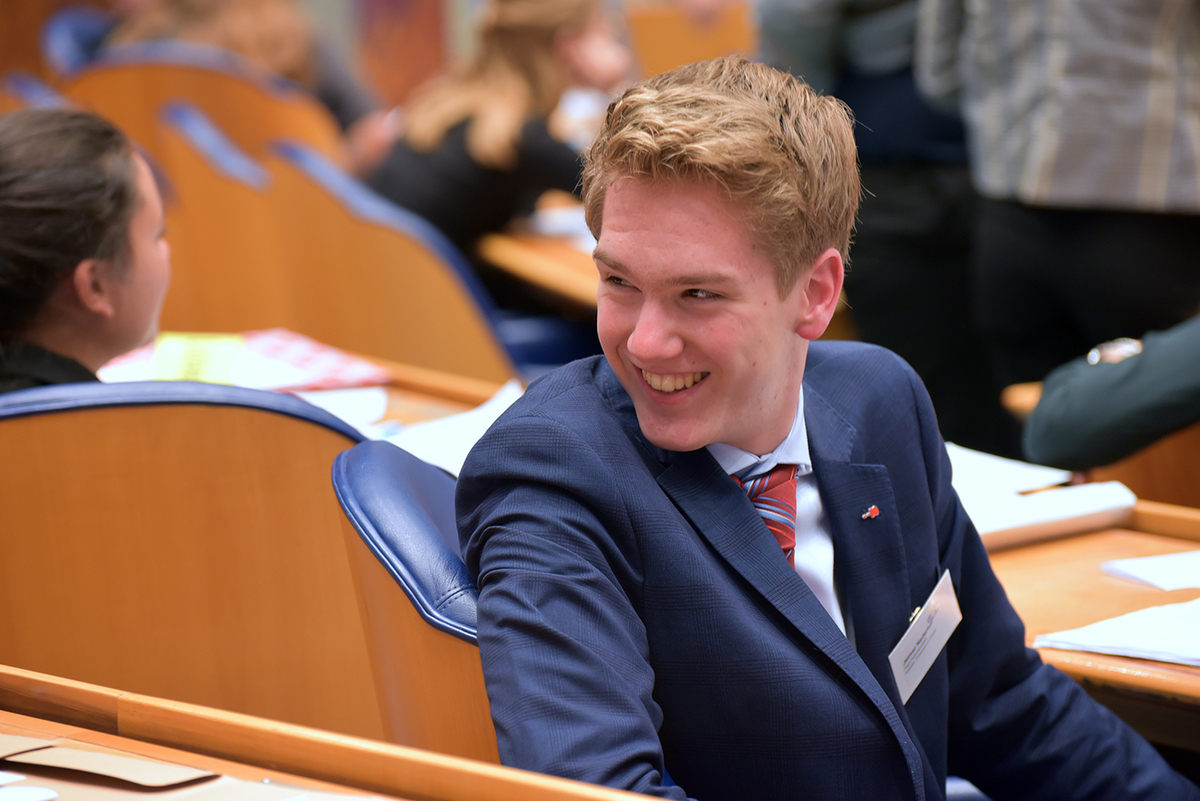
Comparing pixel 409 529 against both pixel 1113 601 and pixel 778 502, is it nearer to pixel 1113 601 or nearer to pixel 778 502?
pixel 778 502

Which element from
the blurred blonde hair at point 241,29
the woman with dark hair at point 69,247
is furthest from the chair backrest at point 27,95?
the woman with dark hair at point 69,247

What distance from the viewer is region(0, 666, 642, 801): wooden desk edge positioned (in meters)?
0.71

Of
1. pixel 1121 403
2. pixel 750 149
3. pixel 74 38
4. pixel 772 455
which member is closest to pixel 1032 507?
pixel 1121 403

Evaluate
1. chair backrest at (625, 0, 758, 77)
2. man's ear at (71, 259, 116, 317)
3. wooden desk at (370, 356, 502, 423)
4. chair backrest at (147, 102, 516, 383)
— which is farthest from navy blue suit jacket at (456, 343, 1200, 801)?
chair backrest at (625, 0, 758, 77)

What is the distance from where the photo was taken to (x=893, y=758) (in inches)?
37.8

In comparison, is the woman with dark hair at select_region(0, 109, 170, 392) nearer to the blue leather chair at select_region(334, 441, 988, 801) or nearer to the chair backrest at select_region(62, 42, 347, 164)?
the blue leather chair at select_region(334, 441, 988, 801)

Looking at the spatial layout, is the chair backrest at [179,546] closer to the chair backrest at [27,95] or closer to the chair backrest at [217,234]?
the chair backrest at [217,234]

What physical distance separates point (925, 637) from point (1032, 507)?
43 centimetres

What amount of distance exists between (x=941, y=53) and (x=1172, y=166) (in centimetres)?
56

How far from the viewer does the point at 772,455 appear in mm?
1043

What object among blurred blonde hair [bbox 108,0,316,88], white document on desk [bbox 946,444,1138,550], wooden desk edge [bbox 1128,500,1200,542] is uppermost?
blurred blonde hair [bbox 108,0,316,88]

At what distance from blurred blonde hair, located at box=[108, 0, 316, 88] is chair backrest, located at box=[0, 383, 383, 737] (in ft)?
10.9

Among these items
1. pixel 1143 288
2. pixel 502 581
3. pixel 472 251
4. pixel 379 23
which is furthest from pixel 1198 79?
pixel 379 23

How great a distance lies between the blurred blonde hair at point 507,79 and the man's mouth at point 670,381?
2517 mm
